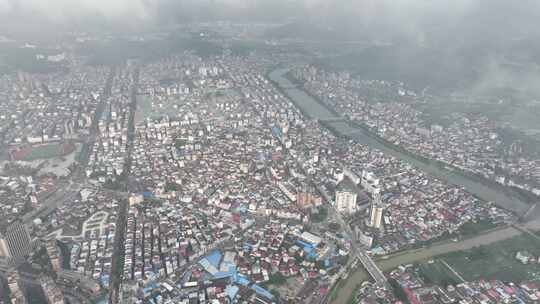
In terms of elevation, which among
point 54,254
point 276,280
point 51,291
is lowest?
point 276,280

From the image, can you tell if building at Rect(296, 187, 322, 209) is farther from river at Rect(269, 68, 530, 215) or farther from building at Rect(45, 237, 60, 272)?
building at Rect(45, 237, 60, 272)

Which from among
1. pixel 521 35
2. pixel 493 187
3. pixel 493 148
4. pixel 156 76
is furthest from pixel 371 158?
pixel 521 35

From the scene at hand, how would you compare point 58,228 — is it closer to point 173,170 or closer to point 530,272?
point 173,170

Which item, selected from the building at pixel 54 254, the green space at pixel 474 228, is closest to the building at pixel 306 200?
the green space at pixel 474 228

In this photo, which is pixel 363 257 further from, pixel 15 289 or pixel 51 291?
pixel 15 289

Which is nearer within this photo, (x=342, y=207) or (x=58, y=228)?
(x=58, y=228)

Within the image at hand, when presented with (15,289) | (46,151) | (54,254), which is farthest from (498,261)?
(46,151)

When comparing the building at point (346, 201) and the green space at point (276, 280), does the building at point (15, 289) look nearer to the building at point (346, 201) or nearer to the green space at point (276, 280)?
the green space at point (276, 280)

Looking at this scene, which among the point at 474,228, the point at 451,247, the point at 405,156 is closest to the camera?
the point at 451,247
